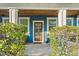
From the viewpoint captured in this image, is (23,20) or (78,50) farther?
(23,20)

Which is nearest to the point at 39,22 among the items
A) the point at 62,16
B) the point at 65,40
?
the point at 62,16

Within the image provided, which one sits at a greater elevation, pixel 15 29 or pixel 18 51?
pixel 15 29

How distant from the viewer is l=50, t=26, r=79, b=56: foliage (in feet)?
25.5

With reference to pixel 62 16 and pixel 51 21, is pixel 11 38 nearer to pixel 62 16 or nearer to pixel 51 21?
pixel 62 16

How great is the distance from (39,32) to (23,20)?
5.58 feet

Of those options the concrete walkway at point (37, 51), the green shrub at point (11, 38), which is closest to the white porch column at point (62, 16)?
the concrete walkway at point (37, 51)

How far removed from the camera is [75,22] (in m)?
20.2

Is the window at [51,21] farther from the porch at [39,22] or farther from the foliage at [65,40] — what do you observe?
the foliage at [65,40]

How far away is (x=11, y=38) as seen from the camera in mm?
7254

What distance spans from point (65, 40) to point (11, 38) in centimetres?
177

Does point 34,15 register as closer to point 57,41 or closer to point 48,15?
point 48,15

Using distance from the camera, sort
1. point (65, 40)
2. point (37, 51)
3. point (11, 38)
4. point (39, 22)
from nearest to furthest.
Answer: point (11, 38)
point (65, 40)
point (37, 51)
point (39, 22)

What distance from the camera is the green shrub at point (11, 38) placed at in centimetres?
721

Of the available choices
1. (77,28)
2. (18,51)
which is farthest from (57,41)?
(18,51)
